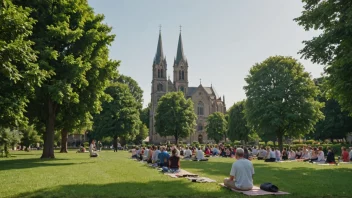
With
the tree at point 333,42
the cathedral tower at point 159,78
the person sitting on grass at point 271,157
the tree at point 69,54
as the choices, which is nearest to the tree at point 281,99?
the person sitting on grass at point 271,157

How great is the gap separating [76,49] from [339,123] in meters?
41.3

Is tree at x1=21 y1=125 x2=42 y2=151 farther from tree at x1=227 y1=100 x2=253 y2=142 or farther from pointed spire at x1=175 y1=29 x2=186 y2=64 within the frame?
pointed spire at x1=175 y1=29 x2=186 y2=64

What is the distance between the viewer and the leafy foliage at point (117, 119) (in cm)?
5709

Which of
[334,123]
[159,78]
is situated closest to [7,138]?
[334,123]

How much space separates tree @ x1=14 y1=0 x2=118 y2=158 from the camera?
21.5 m

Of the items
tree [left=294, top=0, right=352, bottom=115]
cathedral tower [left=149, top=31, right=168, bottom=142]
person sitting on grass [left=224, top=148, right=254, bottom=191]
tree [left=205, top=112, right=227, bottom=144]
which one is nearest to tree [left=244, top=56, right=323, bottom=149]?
tree [left=294, top=0, right=352, bottom=115]

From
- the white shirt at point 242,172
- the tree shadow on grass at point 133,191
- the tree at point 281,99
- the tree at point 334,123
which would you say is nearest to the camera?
the tree shadow on grass at point 133,191

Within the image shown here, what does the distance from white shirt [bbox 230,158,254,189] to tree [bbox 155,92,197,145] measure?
192ft

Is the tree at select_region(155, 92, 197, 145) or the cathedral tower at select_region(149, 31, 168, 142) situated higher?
the cathedral tower at select_region(149, 31, 168, 142)

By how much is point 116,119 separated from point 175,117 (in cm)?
1547

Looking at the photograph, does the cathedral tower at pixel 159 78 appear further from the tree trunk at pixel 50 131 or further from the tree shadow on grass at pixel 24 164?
the tree shadow on grass at pixel 24 164

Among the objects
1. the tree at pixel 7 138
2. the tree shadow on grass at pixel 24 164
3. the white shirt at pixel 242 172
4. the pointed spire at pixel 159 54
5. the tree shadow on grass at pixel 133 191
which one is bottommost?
the tree shadow on grass at pixel 133 191

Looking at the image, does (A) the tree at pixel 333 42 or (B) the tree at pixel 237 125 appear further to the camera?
(B) the tree at pixel 237 125

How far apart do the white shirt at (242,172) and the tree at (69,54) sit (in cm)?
1319
